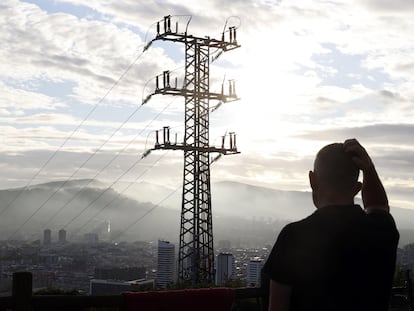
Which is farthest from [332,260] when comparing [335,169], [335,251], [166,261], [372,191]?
[166,261]

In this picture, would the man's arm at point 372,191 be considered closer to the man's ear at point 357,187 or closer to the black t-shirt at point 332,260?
the man's ear at point 357,187

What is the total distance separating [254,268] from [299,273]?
16.6 metres

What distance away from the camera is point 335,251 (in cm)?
289

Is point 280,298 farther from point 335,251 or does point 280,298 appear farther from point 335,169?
point 335,169

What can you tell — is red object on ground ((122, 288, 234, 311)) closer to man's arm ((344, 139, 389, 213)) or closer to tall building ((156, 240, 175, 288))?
man's arm ((344, 139, 389, 213))

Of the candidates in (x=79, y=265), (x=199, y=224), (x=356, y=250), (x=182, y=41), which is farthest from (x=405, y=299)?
(x=79, y=265)

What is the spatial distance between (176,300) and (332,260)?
2801 millimetres

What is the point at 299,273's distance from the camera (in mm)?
2844

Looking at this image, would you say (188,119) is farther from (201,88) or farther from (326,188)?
(326,188)

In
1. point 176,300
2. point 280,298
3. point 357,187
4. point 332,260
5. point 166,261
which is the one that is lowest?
point 166,261

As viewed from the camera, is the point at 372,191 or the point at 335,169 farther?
the point at 372,191

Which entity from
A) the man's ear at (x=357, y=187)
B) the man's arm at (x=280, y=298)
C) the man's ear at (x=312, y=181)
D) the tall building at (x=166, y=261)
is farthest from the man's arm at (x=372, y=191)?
the tall building at (x=166, y=261)

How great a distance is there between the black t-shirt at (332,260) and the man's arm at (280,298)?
22mm

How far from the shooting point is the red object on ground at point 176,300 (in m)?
5.41
